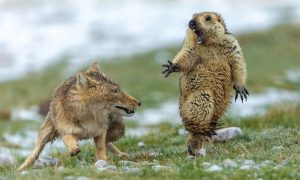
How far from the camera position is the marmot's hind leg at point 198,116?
1109 cm

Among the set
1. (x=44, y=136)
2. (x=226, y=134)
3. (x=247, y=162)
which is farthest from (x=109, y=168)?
(x=226, y=134)

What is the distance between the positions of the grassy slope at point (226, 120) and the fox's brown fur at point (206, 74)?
1.68ft

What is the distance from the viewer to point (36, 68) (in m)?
42.5

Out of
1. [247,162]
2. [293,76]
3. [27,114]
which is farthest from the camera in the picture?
[293,76]

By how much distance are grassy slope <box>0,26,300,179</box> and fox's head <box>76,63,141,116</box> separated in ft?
2.79

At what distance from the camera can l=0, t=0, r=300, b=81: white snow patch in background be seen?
A: 46.8 meters

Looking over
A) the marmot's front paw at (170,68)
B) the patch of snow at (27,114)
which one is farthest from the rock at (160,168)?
the patch of snow at (27,114)

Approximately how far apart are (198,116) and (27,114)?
16.3 meters

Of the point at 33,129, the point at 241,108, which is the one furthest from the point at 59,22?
the point at 33,129

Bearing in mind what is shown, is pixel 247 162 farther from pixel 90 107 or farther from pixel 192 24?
pixel 90 107

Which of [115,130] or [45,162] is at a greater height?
[115,130]

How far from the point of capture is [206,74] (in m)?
11.3

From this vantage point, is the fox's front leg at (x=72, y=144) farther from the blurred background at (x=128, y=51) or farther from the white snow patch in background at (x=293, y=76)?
the white snow patch in background at (x=293, y=76)

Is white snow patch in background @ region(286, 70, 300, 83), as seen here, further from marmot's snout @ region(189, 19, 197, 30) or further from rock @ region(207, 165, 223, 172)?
rock @ region(207, 165, 223, 172)
